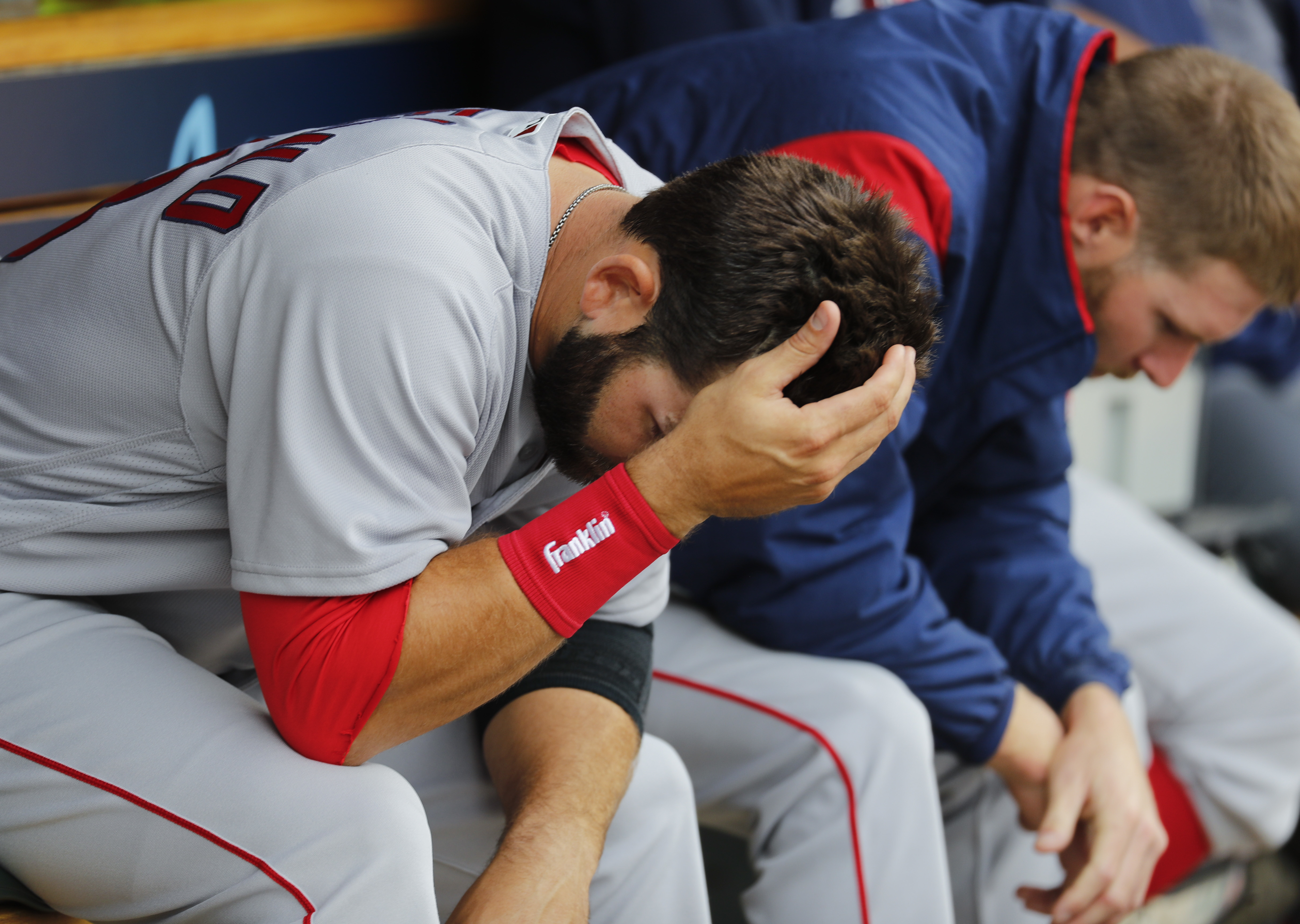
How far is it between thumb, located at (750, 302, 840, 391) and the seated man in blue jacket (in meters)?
0.36

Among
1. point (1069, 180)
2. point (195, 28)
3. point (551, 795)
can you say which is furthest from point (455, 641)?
point (195, 28)

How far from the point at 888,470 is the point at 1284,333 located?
1689mm

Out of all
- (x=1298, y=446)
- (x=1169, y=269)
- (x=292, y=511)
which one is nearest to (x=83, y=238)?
(x=292, y=511)

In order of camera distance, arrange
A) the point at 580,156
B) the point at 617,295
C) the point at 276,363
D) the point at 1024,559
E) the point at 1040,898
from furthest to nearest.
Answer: the point at 1024,559, the point at 1040,898, the point at 580,156, the point at 617,295, the point at 276,363

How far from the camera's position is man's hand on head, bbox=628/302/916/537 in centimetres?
77

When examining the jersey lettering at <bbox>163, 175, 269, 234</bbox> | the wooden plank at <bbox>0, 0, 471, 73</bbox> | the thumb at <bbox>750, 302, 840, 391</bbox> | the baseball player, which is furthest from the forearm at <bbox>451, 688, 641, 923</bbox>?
the wooden plank at <bbox>0, 0, 471, 73</bbox>

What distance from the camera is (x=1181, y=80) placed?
4.11ft

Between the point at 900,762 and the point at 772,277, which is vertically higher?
the point at 772,277

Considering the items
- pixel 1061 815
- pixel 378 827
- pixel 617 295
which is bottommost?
pixel 1061 815

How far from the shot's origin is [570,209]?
88cm

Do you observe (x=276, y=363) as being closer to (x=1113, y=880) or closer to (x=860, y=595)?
(x=860, y=595)

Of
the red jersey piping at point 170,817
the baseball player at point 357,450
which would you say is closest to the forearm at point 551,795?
the baseball player at point 357,450

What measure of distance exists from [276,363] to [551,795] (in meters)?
0.39

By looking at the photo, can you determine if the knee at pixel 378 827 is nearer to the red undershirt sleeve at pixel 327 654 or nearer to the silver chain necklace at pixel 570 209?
the red undershirt sleeve at pixel 327 654
